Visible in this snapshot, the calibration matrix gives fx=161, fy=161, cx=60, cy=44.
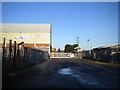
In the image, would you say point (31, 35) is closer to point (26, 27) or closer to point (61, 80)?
point (26, 27)

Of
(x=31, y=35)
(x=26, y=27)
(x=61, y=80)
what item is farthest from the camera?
(x=26, y=27)

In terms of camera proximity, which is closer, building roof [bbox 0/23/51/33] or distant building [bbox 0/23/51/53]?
distant building [bbox 0/23/51/53]

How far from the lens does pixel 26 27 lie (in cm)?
6750

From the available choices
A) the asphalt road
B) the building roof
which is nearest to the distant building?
the building roof

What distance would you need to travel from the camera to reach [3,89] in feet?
22.5

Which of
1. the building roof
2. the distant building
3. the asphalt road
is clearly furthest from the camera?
the building roof

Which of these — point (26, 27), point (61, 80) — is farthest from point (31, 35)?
point (61, 80)

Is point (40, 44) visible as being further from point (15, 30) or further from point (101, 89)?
point (101, 89)

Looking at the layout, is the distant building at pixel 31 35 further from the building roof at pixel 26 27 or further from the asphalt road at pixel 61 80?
the asphalt road at pixel 61 80

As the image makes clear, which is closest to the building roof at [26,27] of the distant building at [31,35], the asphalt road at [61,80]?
the distant building at [31,35]

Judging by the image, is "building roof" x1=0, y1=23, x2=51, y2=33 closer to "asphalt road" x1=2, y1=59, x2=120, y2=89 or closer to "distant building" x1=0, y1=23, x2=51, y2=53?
Result: "distant building" x1=0, y1=23, x2=51, y2=53

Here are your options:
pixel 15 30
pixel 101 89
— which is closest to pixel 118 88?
pixel 101 89

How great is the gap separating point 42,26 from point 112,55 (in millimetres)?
49080

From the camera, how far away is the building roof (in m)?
65.1
